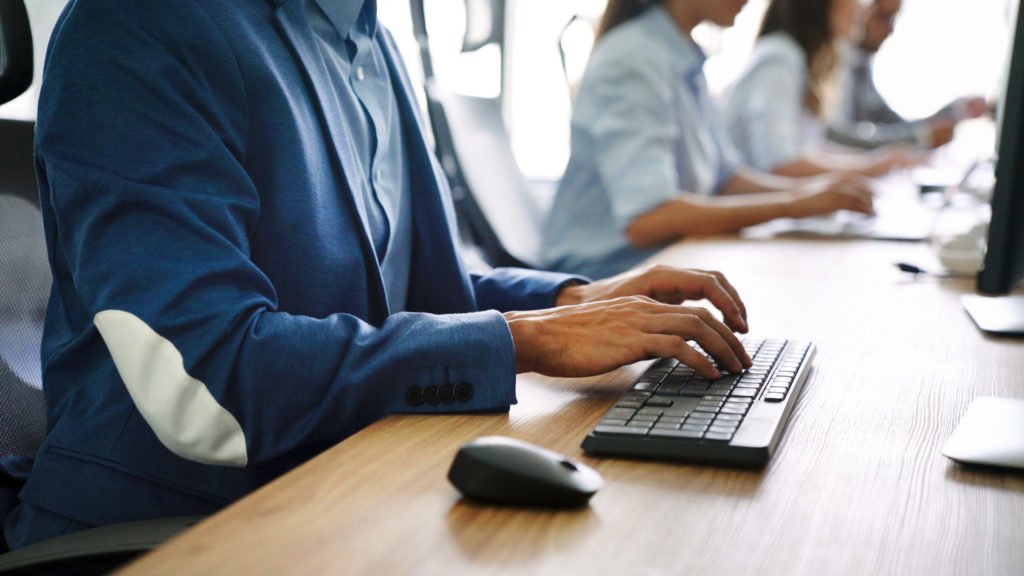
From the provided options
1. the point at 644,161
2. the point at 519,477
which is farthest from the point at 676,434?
the point at 644,161

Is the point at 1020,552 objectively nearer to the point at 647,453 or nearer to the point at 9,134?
the point at 647,453

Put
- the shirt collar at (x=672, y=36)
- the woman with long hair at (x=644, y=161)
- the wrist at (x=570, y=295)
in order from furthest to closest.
A: 1. the shirt collar at (x=672, y=36)
2. the woman with long hair at (x=644, y=161)
3. the wrist at (x=570, y=295)

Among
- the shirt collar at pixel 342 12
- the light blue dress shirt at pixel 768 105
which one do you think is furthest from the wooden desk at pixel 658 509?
the light blue dress shirt at pixel 768 105

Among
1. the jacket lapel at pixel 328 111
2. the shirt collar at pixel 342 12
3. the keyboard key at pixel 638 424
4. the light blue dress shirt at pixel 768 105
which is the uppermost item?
the shirt collar at pixel 342 12

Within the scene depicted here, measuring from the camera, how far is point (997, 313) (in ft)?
3.87

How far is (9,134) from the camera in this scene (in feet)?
3.24

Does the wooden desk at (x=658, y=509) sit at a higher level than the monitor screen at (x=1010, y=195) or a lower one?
lower

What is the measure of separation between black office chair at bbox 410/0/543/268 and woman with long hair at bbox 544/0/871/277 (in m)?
0.11

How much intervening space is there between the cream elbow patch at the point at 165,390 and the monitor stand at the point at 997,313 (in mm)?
827

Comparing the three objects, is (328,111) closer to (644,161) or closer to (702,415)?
(702,415)

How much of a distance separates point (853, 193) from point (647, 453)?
149 cm

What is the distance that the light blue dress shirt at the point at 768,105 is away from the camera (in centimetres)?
324

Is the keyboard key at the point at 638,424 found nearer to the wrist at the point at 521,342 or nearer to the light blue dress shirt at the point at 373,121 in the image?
the wrist at the point at 521,342

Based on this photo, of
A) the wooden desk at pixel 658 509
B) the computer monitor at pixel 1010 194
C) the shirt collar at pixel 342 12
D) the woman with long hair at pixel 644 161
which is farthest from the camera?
the woman with long hair at pixel 644 161
